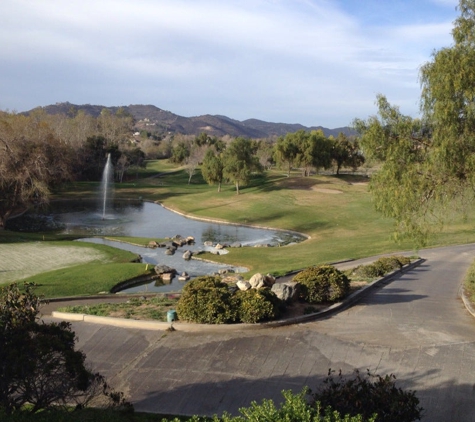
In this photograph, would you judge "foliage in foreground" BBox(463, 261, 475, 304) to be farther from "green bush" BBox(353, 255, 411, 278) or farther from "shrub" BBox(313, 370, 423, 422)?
"shrub" BBox(313, 370, 423, 422)

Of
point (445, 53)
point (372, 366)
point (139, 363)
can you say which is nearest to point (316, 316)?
point (372, 366)

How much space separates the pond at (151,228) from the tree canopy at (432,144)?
54.6 feet

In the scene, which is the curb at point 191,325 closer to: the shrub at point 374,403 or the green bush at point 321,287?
the green bush at point 321,287

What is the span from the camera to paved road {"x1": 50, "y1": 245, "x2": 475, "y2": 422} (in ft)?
34.6

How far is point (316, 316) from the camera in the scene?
15477 mm

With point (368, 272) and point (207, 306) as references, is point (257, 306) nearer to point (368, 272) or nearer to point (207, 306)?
point (207, 306)

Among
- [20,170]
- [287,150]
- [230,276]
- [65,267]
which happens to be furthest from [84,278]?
[287,150]

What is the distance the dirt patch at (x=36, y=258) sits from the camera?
93.5ft

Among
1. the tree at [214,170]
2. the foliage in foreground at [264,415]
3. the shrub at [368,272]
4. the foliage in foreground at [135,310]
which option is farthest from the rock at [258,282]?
the tree at [214,170]

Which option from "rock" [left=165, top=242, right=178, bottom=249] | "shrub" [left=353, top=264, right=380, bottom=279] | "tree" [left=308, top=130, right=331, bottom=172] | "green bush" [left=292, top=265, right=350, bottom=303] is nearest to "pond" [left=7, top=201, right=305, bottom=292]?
"rock" [left=165, top=242, right=178, bottom=249]

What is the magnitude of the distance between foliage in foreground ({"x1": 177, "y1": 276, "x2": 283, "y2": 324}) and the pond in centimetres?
1673

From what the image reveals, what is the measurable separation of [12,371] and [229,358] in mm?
6025

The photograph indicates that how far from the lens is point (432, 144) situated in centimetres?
1697

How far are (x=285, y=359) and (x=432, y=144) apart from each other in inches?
366
